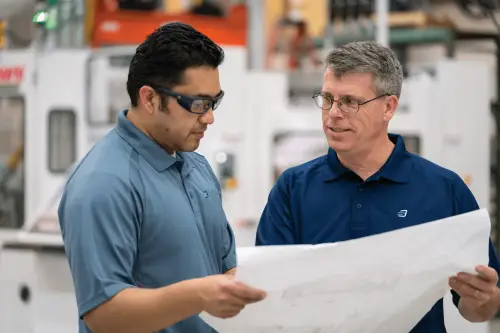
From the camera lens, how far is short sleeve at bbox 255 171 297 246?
7.34 feet

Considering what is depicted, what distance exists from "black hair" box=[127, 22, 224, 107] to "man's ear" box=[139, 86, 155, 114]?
0.7 inches

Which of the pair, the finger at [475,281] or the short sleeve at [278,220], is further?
the short sleeve at [278,220]

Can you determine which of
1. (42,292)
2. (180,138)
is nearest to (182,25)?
(180,138)

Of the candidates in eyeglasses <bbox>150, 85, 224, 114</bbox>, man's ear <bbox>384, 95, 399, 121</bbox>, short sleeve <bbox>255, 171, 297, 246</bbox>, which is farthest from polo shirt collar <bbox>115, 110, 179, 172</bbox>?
man's ear <bbox>384, 95, 399, 121</bbox>

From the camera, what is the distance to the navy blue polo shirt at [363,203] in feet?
7.20

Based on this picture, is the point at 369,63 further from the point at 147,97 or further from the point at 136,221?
the point at 136,221

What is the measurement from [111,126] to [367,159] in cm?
308

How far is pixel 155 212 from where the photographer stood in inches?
73.8

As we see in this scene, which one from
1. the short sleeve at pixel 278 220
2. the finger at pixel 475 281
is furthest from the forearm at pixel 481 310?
the short sleeve at pixel 278 220

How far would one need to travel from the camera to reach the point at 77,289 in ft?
5.90

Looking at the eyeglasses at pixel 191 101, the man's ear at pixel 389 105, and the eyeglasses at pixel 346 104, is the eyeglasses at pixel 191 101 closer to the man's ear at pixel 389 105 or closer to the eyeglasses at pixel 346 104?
the eyeglasses at pixel 346 104

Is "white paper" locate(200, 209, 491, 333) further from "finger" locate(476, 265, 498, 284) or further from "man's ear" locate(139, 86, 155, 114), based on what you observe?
"man's ear" locate(139, 86, 155, 114)

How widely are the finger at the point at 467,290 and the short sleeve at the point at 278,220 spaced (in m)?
0.47

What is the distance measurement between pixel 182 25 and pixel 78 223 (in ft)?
1.78
